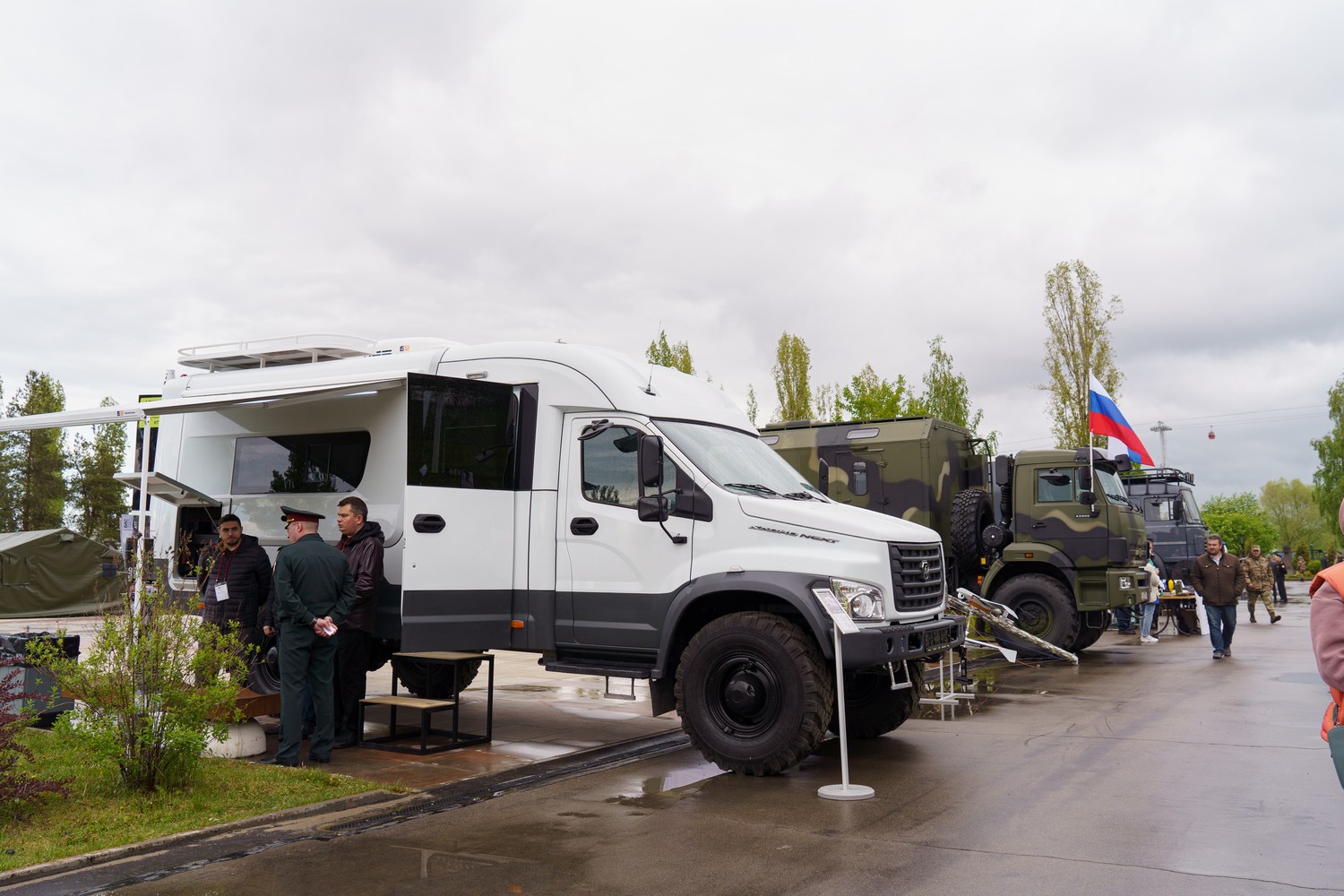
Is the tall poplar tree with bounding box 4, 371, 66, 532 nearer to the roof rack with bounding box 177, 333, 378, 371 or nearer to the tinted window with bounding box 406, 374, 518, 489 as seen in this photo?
the roof rack with bounding box 177, 333, 378, 371

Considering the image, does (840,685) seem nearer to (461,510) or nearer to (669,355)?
(461,510)

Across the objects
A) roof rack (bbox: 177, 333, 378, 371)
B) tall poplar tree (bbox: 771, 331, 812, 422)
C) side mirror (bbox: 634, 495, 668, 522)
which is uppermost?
tall poplar tree (bbox: 771, 331, 812, 422)

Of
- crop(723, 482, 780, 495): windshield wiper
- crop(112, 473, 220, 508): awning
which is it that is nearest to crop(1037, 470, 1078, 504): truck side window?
crop(723, 482, 780, 495): windshield wiper

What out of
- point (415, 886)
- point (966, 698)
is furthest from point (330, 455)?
point (966, 698)

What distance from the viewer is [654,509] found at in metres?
7.77

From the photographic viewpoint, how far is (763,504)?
7570 millimetres

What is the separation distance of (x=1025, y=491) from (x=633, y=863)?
11503 millimetres

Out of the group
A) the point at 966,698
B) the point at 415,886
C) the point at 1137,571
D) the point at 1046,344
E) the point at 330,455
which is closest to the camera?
the point at 415,886

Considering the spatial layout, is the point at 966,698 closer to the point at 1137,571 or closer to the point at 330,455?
the point at 1137,571

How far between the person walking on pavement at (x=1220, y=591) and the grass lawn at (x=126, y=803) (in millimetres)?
13190

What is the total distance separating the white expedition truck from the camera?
24.1ft

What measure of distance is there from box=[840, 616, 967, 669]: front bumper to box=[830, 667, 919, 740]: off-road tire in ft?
2.72

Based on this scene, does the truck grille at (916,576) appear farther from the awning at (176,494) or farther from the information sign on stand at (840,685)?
the awning at (176,494)

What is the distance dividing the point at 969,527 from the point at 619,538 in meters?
8.57
